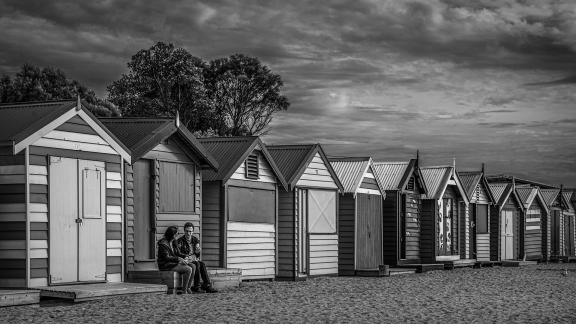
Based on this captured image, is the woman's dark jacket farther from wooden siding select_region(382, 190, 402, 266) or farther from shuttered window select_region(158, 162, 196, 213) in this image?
wooden siding select_region(382, 190, 402, 266)

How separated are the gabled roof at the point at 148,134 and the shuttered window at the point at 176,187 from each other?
20.5 inches

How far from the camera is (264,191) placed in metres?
25.3

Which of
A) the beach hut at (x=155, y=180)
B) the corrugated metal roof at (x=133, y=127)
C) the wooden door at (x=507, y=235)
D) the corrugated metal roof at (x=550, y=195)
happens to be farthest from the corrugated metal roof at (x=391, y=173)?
the corrugated metal roof at (x=550, y=195)

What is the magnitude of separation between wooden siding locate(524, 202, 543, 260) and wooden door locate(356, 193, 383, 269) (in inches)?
645

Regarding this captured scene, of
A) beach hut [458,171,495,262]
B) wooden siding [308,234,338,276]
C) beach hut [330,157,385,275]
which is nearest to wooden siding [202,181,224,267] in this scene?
wooden siding [308,234,338,276]

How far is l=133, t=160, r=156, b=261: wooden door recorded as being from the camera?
2066 centimetres

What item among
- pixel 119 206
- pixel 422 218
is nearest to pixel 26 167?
pixel 119 206

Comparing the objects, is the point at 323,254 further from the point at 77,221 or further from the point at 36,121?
the point at 36,121

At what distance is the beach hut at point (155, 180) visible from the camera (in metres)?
20.5

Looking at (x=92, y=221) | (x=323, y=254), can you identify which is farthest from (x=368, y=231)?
(x=92, y=221)

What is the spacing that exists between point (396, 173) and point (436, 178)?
323cm

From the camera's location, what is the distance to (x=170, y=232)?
797 inches

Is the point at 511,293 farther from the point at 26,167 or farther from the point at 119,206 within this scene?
the point at 26,167

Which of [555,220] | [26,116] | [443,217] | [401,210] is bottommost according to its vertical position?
[555,220]
